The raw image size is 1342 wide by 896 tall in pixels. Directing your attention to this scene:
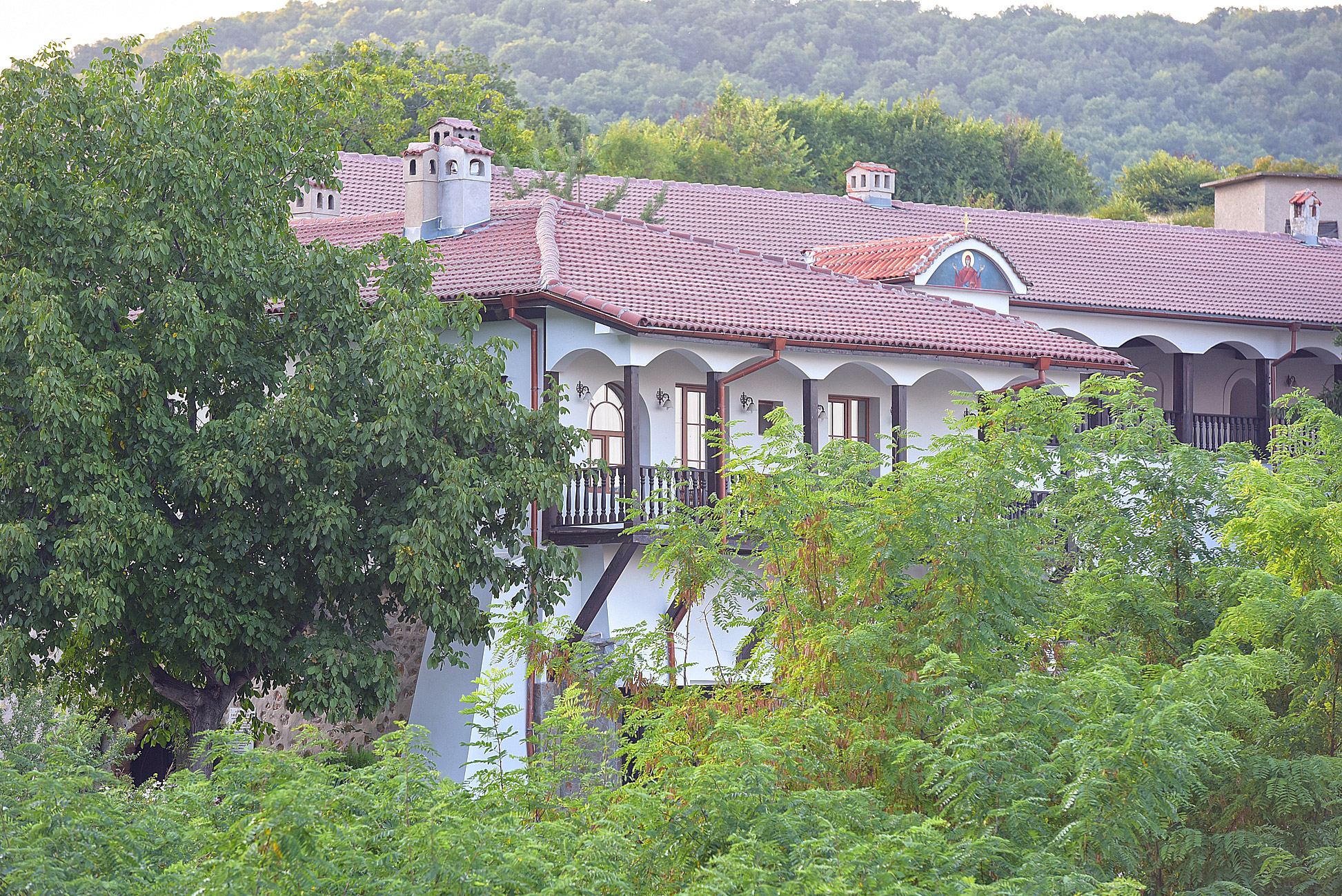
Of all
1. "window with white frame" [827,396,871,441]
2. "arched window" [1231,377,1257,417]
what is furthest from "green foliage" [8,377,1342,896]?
"arched window" [1231,377,1257,417]

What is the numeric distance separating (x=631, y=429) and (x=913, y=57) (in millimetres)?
107935

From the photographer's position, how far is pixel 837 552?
37.3 ft

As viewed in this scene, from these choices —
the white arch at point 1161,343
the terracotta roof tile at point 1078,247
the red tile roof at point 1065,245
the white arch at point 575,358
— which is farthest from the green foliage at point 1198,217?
the white arch at point 575,358

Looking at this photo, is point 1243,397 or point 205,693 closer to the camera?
point 205,693

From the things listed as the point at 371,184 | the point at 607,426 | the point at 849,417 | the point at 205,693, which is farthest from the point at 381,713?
the point at 371,184

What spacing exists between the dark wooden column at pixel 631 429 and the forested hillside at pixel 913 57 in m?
77.3

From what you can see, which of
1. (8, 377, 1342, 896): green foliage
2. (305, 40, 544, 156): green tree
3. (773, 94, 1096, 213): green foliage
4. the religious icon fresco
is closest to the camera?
(8, 377, 1342, 896): green foliage

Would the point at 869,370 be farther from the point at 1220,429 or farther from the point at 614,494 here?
the point at 1220,429

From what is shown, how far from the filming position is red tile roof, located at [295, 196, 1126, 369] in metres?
18.9

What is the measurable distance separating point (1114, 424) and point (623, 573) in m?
7.07

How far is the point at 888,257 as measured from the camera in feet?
77.6

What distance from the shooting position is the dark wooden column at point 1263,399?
27.0 meters

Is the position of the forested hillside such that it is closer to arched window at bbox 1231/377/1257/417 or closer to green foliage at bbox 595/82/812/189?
green foliage at bbox 595/82/812/189

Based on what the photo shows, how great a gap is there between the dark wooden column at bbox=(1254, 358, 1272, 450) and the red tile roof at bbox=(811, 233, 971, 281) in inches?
278
